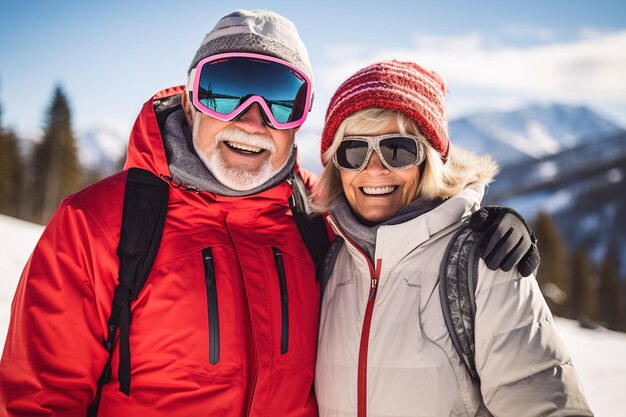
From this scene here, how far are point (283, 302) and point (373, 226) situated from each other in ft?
2.68

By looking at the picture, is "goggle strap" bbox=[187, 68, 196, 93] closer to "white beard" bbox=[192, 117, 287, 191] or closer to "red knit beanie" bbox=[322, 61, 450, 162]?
"white beard" bbox=[192, 117, 287, 191]

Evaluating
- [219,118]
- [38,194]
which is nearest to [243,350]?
[219,118]

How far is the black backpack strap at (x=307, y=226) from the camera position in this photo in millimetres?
3051

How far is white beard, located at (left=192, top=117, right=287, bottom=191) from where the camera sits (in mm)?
2760

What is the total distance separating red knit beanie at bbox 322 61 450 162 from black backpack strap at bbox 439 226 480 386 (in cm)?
84

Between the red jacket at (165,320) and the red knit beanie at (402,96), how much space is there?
3.27 feet

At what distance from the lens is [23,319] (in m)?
2.15

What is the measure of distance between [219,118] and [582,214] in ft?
438

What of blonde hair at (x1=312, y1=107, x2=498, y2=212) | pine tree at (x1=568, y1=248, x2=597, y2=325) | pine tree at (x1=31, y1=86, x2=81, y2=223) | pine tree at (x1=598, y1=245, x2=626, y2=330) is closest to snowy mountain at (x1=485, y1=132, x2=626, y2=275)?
pine tree at (x1=598, y1=245, x2=626, y2=330)

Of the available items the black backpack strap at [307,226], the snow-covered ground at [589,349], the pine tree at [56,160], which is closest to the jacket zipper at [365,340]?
the black backpack strap at [307,226]

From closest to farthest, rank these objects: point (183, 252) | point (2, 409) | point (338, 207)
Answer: point (2, 409) < point (183, 252) < point (338, 207)

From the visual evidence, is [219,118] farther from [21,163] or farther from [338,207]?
[21,163]

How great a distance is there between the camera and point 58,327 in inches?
86.5

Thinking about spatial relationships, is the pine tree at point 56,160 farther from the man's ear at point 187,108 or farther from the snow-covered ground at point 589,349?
the man's ear at point 187,108
